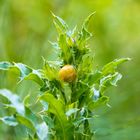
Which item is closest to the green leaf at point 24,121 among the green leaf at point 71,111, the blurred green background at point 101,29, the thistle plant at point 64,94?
the thistle plant at point 64,94

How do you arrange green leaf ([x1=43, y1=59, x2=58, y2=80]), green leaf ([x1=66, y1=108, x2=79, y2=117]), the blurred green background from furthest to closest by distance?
the blurred green background
green leaf ([x1=43, y1=59, x2=58, y2=80])
green leaf ([x1=66, y1=108, x2=79, y2=117])

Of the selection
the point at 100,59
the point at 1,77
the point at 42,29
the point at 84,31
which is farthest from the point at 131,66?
the point at 84,31

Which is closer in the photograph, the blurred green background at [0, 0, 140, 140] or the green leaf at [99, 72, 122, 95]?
the green leaf at [99, 72, 122, 95]

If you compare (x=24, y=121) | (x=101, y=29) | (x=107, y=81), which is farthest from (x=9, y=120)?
(x=101, y=29)

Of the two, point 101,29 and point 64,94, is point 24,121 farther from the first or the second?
point 101,29

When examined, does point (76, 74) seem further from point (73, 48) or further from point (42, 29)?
point (42, 29)

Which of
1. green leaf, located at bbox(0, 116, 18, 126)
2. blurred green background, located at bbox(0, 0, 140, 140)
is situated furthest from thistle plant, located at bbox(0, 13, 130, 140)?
blurred green background, located at bbox(0, 0, 140, 140)

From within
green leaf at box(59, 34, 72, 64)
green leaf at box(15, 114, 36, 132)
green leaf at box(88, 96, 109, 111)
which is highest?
green leaf at box(59, 34, 72, 64)

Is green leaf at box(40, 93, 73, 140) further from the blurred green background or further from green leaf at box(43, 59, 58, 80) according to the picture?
the blurred green background

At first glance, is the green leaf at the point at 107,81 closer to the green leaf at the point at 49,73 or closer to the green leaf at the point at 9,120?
the green leaf at the point at 49,73
